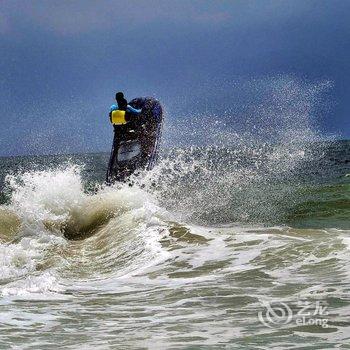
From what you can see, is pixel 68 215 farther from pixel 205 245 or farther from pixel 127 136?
pixel 205 245

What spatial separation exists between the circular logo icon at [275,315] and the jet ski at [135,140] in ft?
39.5

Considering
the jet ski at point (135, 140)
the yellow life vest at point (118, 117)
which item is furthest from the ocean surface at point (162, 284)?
the yellow life vest at point (118, 117)

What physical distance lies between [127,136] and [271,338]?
45.2 ft

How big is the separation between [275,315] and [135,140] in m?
12.9

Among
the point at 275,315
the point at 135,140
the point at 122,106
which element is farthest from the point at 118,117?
the point at 275,315

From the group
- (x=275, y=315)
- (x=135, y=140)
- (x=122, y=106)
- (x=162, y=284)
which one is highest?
(x=122, y=106)

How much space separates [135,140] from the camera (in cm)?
1758

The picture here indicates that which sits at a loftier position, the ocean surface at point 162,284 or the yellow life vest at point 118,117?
the yellow life vest at point 118,117

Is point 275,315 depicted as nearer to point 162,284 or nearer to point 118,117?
point 162,284

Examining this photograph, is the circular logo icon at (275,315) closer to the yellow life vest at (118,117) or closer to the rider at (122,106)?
the rider at (122,106)

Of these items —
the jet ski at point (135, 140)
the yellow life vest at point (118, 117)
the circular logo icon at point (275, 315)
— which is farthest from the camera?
the jet ski at point (135, 140)

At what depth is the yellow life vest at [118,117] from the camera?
1694 centimetres

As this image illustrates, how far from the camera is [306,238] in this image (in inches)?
360

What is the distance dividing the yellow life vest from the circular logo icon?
12.2 metres
